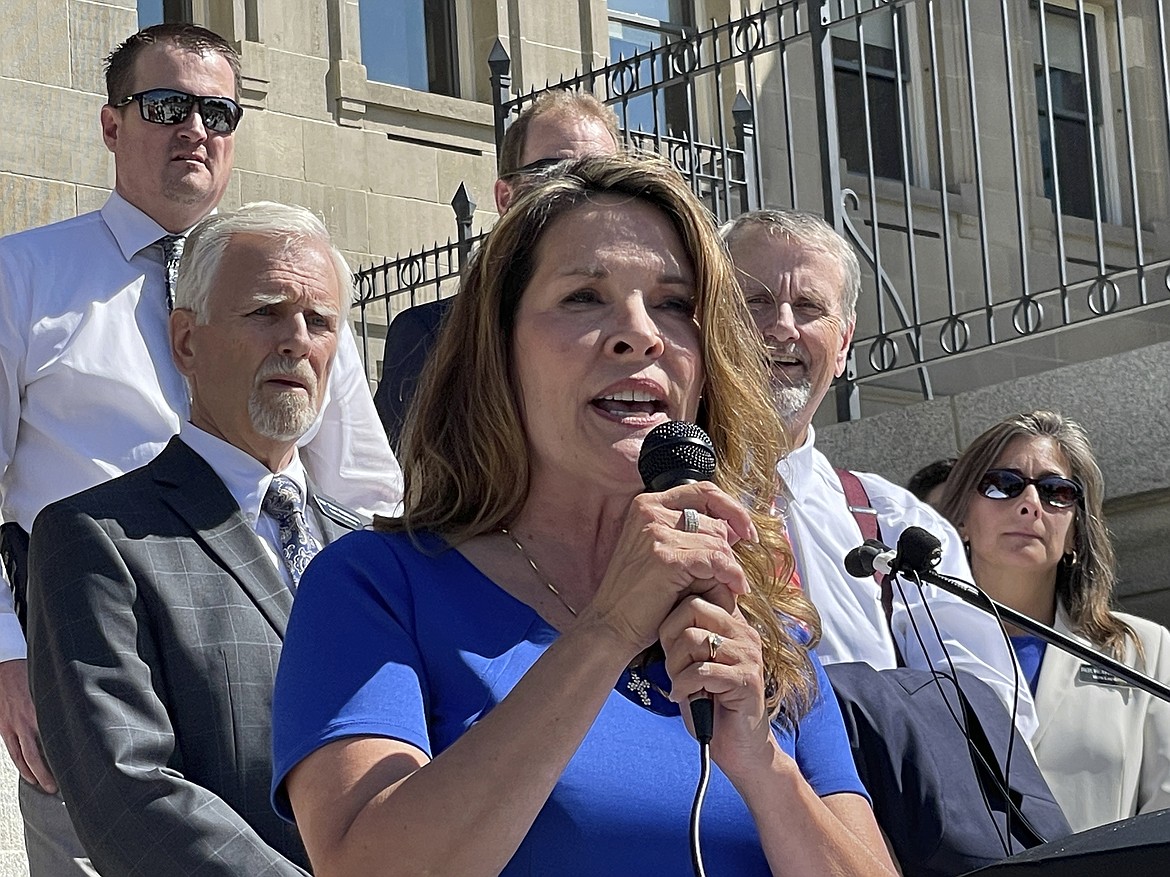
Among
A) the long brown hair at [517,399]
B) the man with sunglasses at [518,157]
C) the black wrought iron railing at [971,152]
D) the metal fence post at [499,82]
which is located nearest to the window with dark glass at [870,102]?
the black wrought iron railing at [971,152]

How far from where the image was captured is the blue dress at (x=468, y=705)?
266cm

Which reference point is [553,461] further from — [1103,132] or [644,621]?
[1103,132]

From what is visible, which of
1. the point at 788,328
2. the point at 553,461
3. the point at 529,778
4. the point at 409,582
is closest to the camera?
the point at 529,778

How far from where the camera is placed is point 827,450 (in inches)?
337


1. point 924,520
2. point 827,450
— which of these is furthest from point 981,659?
point 827,450

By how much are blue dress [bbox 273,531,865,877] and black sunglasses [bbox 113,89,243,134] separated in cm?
263

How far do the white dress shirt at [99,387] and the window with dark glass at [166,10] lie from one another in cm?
840

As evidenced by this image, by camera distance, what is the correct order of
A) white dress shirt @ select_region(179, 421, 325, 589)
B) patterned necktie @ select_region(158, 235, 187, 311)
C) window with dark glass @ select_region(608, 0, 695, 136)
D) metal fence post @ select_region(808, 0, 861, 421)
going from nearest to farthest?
white dress shirt @ select_region(179, 421, 325, 589) < patterned necktie @ select_region(158, 235, 187, 311) < metal fence post @ select_region(808, 0, 861, 421) < window with dark glass @ select_region(608, 0, 695, 136)

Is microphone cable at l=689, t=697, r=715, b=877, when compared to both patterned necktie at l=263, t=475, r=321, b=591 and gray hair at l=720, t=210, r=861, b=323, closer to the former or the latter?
patterned necktie at l=263, t=475, r=321, b=591

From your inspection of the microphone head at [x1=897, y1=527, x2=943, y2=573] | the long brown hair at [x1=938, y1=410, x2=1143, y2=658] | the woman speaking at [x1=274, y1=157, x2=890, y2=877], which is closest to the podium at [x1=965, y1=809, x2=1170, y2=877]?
the woman speaking at [x1=274, y1=157, x2=890, y2=877]

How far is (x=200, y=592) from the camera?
3764mm

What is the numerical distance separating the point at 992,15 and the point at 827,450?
30.0 feet

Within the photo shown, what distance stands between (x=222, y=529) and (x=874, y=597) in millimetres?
1509

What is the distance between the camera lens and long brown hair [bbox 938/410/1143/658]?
5617mm
